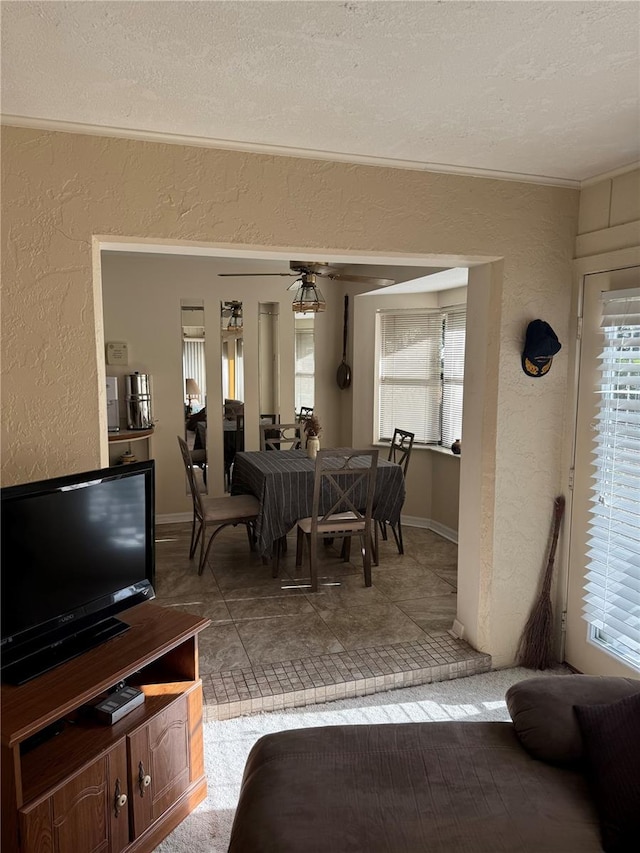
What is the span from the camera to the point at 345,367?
241 inches

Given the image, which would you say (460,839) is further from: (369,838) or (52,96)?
(52,96)

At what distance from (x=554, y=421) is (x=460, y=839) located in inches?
83.7

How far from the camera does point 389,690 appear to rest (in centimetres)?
301

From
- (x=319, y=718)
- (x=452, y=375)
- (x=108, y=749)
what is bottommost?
(x=319, y=718)

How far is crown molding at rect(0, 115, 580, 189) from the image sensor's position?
2.21 meters

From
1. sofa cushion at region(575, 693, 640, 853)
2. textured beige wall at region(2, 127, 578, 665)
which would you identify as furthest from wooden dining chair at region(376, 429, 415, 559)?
sofa cushion at region(575, 693, 640, 853)

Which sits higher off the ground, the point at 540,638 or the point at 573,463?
the point at 573,463

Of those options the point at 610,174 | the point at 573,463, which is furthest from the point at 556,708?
the point at 610,174

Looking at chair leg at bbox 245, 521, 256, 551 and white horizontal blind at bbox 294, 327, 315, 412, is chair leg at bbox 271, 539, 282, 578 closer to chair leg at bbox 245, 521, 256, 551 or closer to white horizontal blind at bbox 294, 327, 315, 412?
chair leg at bbox 245, 521, 256, 551

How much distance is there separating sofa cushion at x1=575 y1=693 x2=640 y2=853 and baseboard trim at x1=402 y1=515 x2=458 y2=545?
3364 mm

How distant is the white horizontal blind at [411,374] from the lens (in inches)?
220

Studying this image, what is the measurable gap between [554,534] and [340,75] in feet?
7.97

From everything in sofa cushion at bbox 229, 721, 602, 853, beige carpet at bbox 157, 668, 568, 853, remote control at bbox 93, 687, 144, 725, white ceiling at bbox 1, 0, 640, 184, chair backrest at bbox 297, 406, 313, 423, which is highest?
white ceiling at bbox 1, 0, 640, 184

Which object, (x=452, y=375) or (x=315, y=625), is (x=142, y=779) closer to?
(x=315, y=625)
